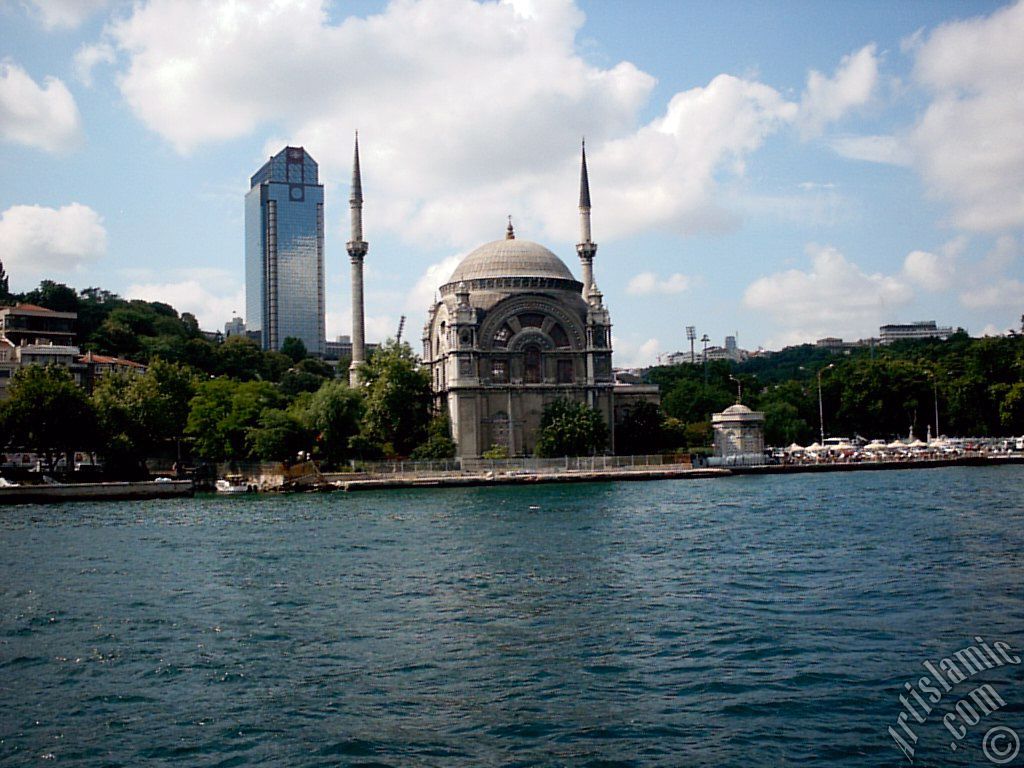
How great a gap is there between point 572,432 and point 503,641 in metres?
46.0

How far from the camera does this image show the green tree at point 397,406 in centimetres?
6431

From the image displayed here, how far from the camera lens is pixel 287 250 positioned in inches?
7239

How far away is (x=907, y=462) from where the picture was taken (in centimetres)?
6688

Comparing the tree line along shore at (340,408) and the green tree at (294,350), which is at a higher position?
the green tree at (294,350)

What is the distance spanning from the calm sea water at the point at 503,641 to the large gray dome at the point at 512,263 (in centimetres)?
4023

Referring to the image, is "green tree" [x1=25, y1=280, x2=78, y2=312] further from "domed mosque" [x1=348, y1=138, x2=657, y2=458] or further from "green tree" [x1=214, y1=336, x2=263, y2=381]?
"domed mosque" [x1=348, y1=138, x2=657, y2=458]

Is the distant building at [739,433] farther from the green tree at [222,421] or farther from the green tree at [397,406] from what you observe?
the green tree at [222,421]

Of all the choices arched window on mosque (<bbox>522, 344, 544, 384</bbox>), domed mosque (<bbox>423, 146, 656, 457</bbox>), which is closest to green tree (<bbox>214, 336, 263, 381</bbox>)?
domed mosque (<bbox>423, 146, 656, 457</bbox>)

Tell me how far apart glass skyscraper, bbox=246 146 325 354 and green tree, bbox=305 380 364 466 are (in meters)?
124

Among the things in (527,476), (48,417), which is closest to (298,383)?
(48,417)

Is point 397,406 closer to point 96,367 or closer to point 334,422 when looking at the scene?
point 334,422

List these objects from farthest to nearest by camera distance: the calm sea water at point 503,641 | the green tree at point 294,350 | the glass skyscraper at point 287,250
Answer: the glass skyscraper at point 287,250
the green tree at point 294,350
the calm sea water at point 503,641

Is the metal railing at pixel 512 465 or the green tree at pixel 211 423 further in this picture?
the green tree at pixel 211 423

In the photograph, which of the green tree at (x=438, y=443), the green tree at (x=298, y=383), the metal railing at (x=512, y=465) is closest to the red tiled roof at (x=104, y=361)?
the green tree at (x=298, y=383)
